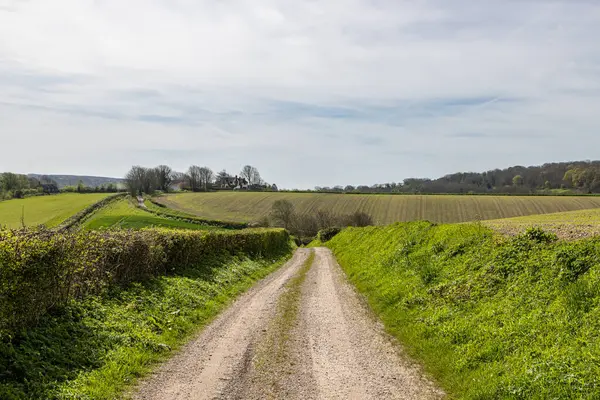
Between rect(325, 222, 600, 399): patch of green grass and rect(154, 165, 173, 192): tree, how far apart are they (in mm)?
162043

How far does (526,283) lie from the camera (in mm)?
11141

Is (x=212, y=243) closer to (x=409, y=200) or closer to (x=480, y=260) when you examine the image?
(x=480, y=260)

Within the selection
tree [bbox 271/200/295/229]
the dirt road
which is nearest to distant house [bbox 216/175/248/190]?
tree [bbox 271/200/295/229]

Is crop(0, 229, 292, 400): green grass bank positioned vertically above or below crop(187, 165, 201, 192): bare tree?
below

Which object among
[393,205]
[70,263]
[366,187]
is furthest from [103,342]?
[366,187]

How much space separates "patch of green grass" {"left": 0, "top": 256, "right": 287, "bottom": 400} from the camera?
306 inches

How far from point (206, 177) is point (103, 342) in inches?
7045

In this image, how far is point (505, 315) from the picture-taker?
10.3 metres

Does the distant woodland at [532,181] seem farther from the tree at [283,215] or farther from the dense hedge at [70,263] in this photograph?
the dense hedge at [70,263]

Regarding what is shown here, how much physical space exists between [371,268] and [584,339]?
1526cm

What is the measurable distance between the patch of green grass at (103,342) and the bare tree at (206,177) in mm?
170163

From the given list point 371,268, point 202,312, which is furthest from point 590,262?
point 371,268

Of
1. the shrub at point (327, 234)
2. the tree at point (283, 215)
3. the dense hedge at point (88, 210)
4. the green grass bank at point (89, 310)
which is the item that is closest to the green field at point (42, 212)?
the dense hedge at point (88, 210)

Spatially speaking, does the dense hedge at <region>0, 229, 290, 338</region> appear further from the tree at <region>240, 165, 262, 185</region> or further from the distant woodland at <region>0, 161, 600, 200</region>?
the tree at <region>240, 165, 262, 185</region>
